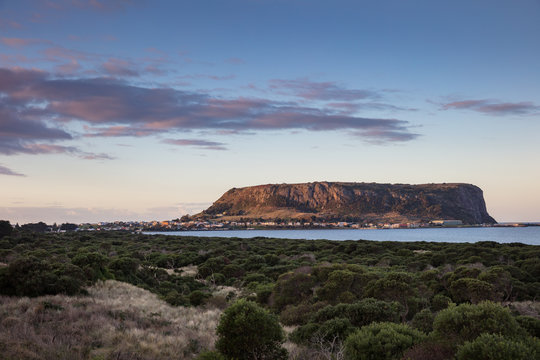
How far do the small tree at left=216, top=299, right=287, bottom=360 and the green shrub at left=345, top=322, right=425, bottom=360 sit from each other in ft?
6.37

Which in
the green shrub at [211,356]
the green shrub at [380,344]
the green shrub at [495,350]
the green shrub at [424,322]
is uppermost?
the green shrub at [495,350]

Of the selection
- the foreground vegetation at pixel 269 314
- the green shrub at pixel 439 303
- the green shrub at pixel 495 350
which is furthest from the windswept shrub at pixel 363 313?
the green shrub at pixel 495 350

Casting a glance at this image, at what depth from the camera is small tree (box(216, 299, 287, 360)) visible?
395 inches

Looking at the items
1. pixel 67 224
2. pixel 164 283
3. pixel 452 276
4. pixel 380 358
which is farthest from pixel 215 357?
pixel 67 224

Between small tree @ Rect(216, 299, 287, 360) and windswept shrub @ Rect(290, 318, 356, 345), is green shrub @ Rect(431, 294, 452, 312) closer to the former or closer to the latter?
windswept shrub @ Rect(290, 318, 356, 345)

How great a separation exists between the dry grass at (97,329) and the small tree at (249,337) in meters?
1.38

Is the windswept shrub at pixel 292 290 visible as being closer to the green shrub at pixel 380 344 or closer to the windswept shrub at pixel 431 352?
the green shrub at pixel 380 344

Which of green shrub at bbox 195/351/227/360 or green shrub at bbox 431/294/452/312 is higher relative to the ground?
green shrub at bbox 195/351/227/360

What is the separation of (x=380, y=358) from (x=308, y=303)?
10.3m

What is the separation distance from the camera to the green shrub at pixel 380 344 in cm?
896

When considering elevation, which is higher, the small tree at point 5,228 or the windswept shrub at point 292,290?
the small tree at point 5,228

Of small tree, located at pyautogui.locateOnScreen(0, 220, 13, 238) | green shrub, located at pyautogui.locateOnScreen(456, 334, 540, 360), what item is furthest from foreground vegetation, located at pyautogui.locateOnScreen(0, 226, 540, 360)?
small tree, located at pyautogui.locateOnScreen(0, 220, 13, 238)

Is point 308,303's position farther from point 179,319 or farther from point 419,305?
point 179,319

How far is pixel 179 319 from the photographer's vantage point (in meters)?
16.1
